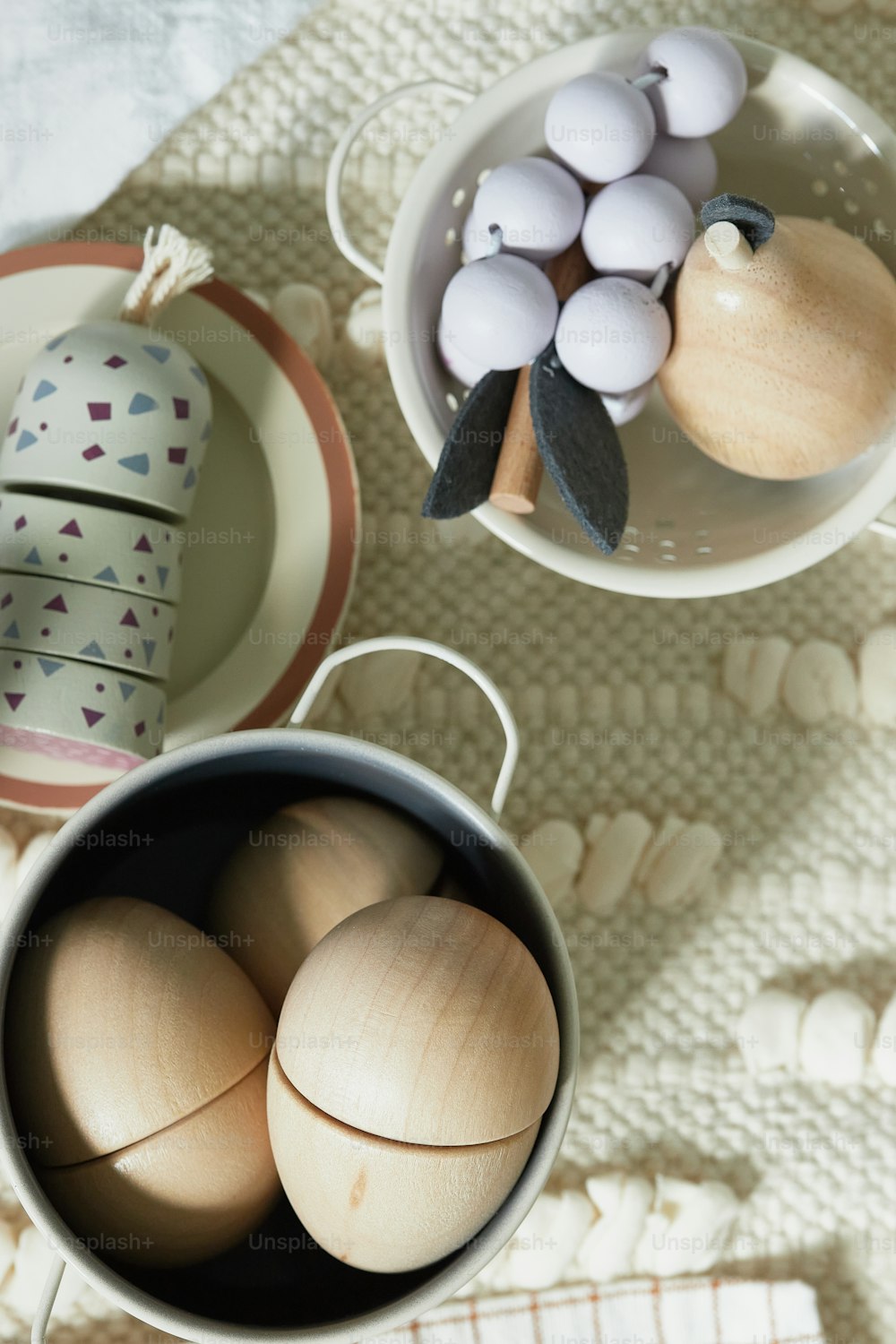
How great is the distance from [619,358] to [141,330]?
0.19 metres

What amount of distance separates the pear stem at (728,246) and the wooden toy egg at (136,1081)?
284mm

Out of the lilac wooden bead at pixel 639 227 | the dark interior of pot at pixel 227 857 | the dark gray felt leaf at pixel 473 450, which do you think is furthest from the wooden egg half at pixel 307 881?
the lilac wooden bead at pixel 639 227

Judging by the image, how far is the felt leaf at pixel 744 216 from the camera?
1.25ft

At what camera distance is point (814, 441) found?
0.43 metres

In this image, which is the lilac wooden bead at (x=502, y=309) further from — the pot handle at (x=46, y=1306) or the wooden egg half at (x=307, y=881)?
the pot handle at (x=46, y=1306)

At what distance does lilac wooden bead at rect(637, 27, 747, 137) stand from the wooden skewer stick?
0.06m

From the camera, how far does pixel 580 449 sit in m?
0.44

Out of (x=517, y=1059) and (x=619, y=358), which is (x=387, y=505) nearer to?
(x=619, y=358)

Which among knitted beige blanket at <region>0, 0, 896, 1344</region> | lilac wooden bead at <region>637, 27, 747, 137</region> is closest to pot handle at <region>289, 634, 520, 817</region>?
knitted beige blanket at <region>0, 0, 896, 1344</region>

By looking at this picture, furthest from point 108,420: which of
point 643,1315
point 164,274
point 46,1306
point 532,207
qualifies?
point 643,1315

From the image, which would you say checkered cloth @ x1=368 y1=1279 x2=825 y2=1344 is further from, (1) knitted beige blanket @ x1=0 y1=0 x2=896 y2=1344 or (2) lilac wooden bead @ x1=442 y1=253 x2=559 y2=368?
(2) lilac wooden bead @ x1=442 y1=253 x2=559 y2=368

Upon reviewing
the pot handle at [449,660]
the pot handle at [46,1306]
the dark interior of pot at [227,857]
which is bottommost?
the pot handle at [46,1306]

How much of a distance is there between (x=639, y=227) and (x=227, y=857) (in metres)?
0.28

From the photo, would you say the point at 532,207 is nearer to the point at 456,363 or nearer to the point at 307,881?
the point at 456,363
